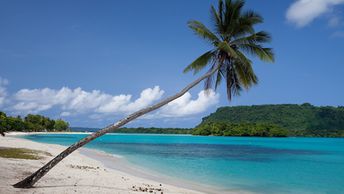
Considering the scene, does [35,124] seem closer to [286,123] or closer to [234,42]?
[286,123]

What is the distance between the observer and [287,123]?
6117 inches

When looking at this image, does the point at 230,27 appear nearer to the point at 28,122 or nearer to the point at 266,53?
the point at 266,53

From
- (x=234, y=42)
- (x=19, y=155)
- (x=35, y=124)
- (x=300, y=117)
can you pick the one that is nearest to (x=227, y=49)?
(x=234, y=42)

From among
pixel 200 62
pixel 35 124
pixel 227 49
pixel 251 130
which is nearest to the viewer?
pixel 227 49

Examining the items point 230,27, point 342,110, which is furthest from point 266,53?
point 342,110

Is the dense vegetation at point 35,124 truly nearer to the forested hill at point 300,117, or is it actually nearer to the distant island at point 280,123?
the distant island at point 280,123

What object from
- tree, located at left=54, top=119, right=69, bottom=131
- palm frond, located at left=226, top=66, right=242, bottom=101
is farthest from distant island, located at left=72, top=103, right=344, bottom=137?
palm frond, located at left=226, top=66, right=242, bottom=101

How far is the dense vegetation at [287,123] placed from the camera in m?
141

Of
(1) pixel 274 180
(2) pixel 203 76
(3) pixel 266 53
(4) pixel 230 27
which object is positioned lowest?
(1) pixel 274 180

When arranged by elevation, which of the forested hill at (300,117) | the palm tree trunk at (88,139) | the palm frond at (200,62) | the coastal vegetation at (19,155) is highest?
the forested hill at (300,117)

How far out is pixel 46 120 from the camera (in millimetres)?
132750

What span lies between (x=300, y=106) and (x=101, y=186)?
530ft

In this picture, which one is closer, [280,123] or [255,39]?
[255,39]

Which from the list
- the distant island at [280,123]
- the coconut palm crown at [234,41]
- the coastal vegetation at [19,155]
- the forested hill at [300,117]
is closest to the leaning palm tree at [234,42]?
the coconut palm crown at [234,41]
